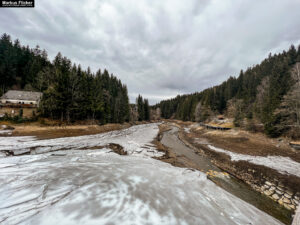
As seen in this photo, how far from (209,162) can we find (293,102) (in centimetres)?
1657

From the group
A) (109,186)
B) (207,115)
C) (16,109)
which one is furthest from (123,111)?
(109,186)

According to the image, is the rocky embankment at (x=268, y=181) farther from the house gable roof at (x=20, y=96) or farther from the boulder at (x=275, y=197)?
the house gable roof at (x=20, y=96)

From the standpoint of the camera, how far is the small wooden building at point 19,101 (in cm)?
2532

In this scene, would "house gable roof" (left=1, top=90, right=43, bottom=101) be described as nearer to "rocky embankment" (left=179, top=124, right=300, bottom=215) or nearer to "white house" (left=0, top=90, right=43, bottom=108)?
"white house" (left=0, top=90, right=43, bottom=108)

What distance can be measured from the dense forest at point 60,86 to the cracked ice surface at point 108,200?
2488 centimetres

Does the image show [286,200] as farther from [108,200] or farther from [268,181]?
[108,200]

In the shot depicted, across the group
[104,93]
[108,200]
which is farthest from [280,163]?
[104,93]

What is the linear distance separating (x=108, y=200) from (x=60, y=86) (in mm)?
31029

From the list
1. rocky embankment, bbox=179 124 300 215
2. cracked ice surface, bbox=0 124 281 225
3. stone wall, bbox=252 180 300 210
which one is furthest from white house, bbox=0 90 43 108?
Answer: stone wall, bbox=252 180 300 210

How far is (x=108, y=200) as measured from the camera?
3.80 meters

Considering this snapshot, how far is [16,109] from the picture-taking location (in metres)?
24.9

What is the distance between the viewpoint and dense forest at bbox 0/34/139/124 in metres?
25.7

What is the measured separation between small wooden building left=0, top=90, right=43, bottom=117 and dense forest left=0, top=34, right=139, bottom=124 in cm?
383

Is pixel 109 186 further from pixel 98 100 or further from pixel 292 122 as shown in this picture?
pixel 98 100
